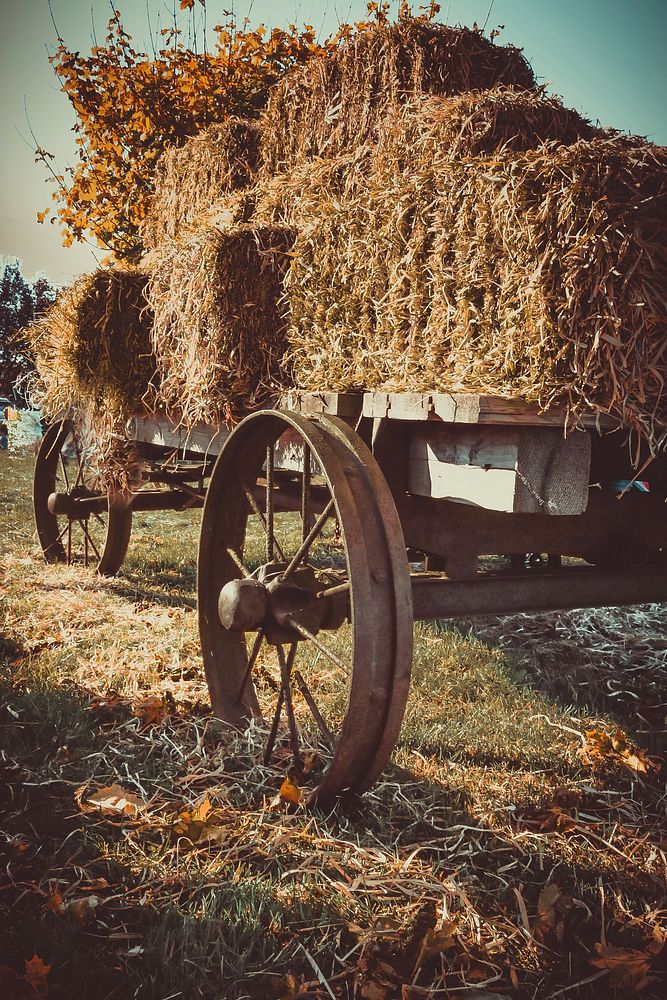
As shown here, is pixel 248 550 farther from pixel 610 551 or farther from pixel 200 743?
pixel 610 551

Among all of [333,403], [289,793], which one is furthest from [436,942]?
[333,403]

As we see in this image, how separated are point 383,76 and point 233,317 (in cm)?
216

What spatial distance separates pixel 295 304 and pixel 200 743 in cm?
179

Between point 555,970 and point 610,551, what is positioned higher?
point 610,551

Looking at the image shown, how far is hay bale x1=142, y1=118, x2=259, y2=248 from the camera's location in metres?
4.88

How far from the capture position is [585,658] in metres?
4.14

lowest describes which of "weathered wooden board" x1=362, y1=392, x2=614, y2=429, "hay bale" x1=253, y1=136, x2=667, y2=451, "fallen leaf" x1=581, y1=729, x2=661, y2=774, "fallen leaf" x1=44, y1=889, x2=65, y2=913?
"fallen leaf" x1=44, y1=889, x2=65, y2=913

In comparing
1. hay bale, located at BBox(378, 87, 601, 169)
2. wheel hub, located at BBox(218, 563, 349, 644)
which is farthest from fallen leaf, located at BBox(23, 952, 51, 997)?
hay bale, located at BBox(378, 87, 601, 169)

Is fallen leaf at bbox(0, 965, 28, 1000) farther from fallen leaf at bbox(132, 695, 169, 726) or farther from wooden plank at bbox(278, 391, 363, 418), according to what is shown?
wooden plank at bbox(278, 391, 363, 418)

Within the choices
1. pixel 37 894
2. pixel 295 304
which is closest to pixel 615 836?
pixel 37 894

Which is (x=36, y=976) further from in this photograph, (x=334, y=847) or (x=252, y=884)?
(x=334, y=847)

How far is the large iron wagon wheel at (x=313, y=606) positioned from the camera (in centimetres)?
207

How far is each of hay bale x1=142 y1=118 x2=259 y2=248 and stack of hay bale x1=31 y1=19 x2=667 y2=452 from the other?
90 centimetres

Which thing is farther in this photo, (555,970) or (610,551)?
(610,551)
